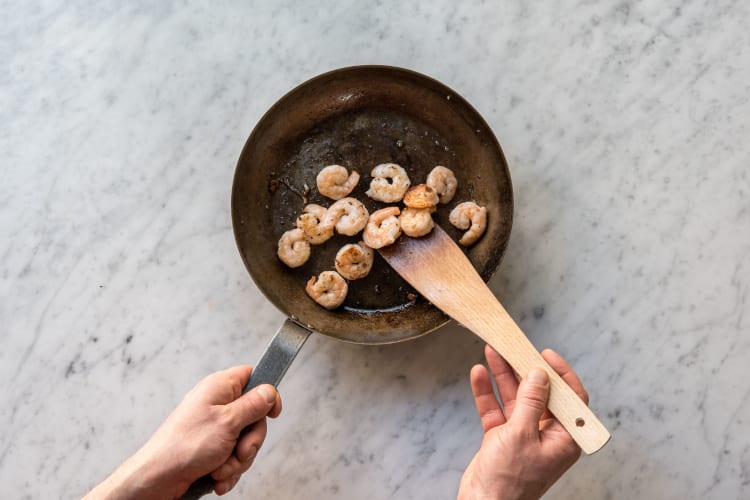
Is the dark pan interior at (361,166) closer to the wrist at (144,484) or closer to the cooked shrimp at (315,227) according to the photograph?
the cooked shrimp at (315,227)

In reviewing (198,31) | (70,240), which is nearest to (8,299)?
(70,240)

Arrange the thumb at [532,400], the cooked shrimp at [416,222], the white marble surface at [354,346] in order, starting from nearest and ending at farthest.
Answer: the thumb at [532,400] < the cooked shrimp at [416,222] < the white marble surface at [354,346]

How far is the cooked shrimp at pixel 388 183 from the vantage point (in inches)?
59.3

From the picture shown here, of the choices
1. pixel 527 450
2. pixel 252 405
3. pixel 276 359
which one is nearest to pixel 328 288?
pixel 276 359

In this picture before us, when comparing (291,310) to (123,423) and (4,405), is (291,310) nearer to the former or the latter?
(123,423)

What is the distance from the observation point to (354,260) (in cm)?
149

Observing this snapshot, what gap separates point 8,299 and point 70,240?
0.21 meters

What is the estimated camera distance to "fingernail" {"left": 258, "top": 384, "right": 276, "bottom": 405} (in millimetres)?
1338

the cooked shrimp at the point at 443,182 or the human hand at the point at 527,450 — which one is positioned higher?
the cooked shrimp at the point at 443,182

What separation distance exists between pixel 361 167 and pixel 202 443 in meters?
0.70

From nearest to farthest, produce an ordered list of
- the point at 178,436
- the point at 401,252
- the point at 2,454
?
the point at 178,436
the point at 401,252
the point at 2,454

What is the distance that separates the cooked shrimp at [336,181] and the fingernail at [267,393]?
18.0 inches

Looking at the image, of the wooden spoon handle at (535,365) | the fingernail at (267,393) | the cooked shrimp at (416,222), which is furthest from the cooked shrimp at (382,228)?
the fingernail at (267,393)

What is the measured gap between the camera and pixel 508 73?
1.62m
